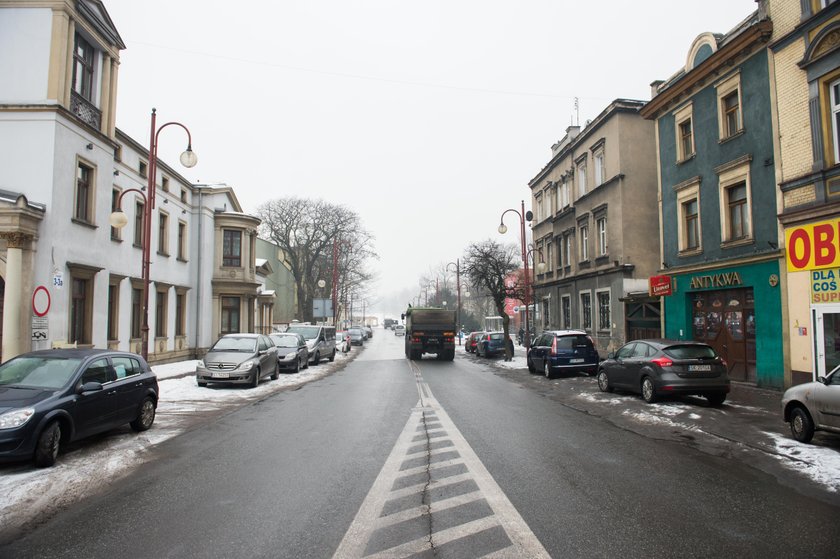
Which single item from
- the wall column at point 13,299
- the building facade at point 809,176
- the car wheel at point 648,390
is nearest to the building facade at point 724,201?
the building facade at point 809,176

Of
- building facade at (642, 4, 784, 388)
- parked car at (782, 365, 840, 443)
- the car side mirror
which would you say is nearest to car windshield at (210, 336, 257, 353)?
the car side mirror

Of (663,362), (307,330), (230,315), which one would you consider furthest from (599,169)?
(230,315)

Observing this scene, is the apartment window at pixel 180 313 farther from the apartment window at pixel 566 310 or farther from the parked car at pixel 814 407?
the parked car at pixel 814 407

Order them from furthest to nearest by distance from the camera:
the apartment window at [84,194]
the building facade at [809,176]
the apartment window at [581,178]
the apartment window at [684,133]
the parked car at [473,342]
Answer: the parked car at [473,342] → the apartment window at [581,178] → the apartment window at [684,133] → the apartment window at [84,194] → the building facade at [809,176]

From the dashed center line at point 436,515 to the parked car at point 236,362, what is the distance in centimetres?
965

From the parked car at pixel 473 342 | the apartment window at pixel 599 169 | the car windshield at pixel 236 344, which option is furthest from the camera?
the parked car at pixel 473 342

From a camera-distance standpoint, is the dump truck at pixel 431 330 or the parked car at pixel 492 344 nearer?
the dump truck at pixel 431 330

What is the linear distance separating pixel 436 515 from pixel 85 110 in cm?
1960

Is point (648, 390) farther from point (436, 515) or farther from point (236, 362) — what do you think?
point (236, 362)

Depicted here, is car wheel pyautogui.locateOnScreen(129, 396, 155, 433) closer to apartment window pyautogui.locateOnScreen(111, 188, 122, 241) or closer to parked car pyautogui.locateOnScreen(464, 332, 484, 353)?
apartment window pyautogui.locateOnScreen(111, 188, 122, 241)

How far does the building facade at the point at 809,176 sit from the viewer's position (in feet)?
42.3

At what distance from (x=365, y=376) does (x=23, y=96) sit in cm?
1414

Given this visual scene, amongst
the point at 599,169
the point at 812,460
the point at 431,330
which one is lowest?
the point at 812,460

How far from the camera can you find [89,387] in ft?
25.4
